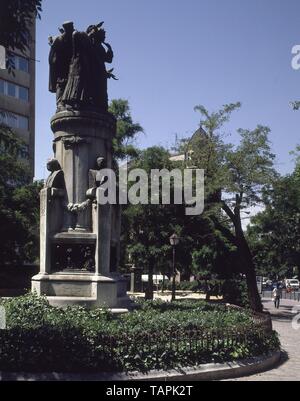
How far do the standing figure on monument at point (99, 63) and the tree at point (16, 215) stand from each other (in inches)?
757

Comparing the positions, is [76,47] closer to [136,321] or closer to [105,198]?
[105,198]

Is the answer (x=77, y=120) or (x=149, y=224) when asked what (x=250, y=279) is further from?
(x=77, y=120)

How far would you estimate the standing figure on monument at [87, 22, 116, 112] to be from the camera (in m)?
14.1

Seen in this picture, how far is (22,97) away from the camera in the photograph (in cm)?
5753

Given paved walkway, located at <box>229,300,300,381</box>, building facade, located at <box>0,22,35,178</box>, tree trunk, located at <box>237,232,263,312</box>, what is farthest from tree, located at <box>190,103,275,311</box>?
building facade, located at <box>0,22,35,178</box>

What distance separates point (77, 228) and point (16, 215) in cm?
2132

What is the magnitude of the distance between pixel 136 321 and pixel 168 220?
1970 cm

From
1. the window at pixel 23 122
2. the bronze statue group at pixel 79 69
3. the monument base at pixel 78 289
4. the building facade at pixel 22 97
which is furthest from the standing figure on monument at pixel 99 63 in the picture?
the window at pixel 23 122

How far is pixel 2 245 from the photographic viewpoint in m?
Result: 33.3

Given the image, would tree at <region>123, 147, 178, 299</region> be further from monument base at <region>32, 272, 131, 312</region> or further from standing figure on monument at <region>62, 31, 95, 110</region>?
monument base at <region>32, 272, 131, 312</region>

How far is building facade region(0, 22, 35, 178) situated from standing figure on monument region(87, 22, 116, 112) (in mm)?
41721

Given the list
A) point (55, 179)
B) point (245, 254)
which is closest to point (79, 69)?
point (55, 179)

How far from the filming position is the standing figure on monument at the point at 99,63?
14.1 m

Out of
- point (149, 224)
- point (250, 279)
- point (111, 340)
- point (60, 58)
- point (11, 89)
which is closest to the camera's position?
point (111, 340)
